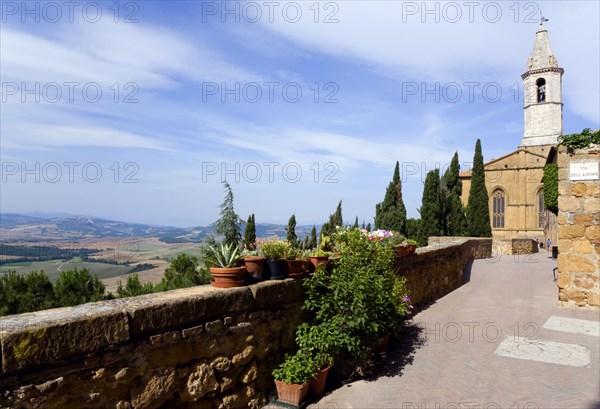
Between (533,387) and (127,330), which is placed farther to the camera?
(533,387)

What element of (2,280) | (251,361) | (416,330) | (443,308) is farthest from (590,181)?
(2,280)

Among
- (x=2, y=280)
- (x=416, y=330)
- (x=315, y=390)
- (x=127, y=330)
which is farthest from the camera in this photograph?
(x=2, y=280)

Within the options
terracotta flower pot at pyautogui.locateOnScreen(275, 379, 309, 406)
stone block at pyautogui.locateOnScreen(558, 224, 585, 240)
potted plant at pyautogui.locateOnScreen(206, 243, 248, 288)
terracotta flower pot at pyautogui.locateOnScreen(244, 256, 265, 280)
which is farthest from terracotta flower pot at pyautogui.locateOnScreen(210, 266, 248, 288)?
stone block at pyautogui.locateOnScreen(558, 224, 585, 240)

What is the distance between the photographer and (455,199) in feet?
116

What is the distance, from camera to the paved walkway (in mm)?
4668

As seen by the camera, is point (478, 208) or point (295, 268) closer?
point (295, 268)

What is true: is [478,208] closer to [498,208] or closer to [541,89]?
[498,208]

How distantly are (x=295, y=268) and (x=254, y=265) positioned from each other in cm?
64

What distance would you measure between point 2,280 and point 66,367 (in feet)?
36.4

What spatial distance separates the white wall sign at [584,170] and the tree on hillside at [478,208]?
27.7 m

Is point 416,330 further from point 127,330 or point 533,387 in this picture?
point 127,330

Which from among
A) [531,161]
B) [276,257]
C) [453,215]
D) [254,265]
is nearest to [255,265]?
[254,265]

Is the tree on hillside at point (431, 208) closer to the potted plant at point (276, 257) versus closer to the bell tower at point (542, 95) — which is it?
the bell tower at point (542, 95)

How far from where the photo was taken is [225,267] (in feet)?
13.6
